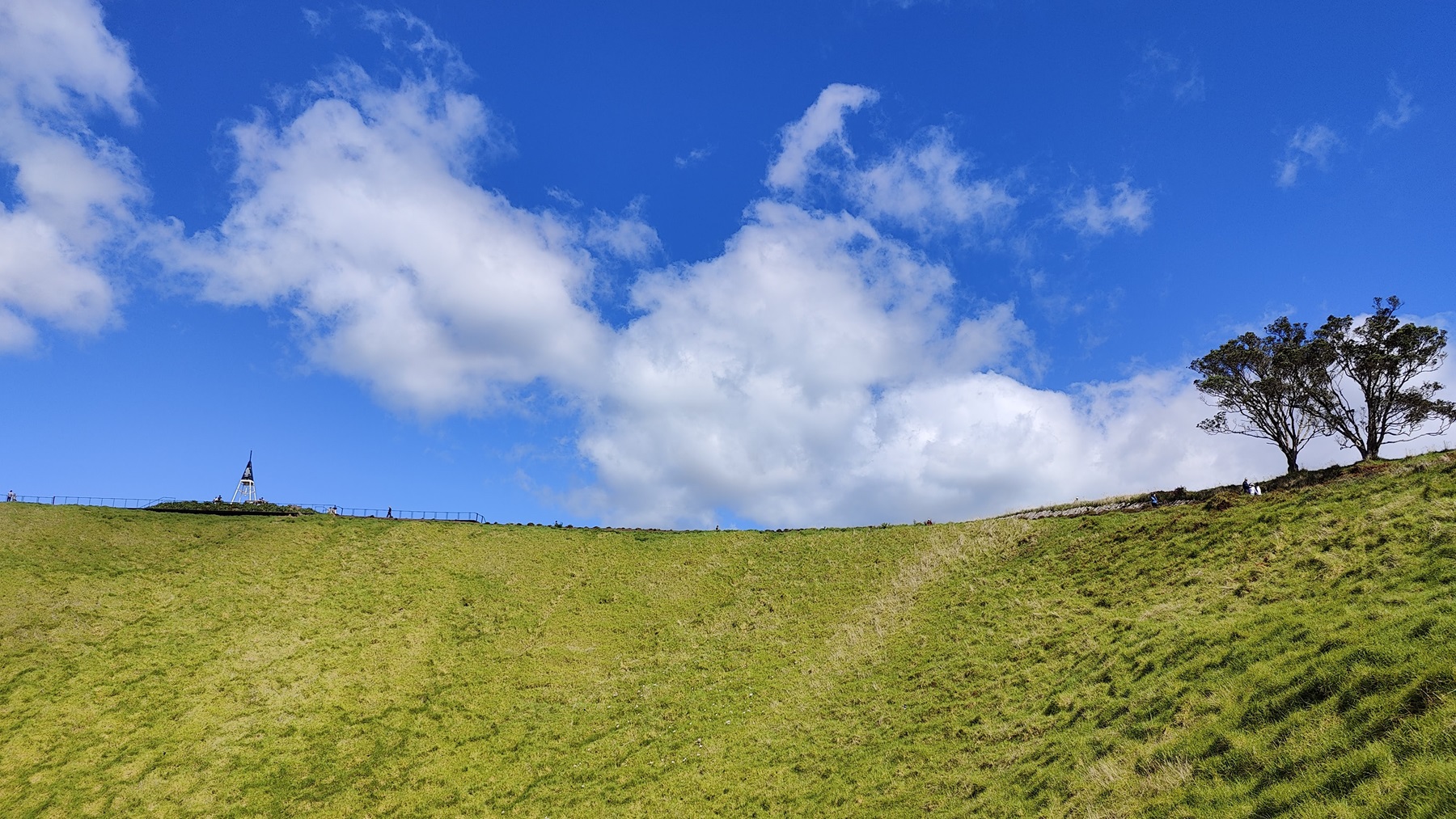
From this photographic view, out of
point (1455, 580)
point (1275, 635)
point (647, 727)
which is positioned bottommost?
point (647, 727)

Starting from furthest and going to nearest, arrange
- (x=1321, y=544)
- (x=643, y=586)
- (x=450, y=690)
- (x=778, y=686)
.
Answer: (x=643, y=586) < (x=450, y=690) < (x=778, y=686) < (x=1321, y=544)

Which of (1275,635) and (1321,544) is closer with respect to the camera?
(1275,635)

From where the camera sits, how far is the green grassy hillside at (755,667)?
17.4 metres

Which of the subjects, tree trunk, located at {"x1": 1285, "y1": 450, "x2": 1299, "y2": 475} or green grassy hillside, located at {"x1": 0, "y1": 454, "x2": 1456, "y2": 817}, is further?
tree trunk, located at {"x1": 1285, "y1": 450, "x2": 1299, "y2": 475}

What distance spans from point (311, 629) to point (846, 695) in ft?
114

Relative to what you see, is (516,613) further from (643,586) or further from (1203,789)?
(1203,789)

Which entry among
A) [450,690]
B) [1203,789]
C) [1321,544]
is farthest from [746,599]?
[1203,789]

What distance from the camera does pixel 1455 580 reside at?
65.1 ft

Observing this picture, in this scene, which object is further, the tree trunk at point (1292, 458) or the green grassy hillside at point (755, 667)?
the tree trunk at point (1292, 458)

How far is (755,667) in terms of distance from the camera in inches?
1556

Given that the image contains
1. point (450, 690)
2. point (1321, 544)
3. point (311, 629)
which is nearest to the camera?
point (1321, 544)

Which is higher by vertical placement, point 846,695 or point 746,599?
point 746,599

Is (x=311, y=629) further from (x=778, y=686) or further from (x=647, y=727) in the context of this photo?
(x=778, y=686)

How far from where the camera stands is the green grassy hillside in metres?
17.4
